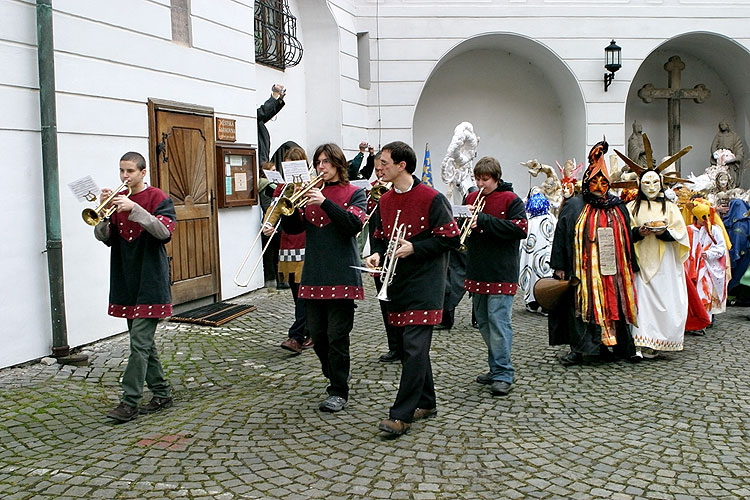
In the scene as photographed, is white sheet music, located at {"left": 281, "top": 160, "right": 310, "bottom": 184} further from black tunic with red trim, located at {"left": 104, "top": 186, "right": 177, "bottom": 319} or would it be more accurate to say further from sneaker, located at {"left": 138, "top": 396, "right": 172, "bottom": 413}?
sneaker, located at {"left": 138, "top": 396, "right": 172, "bottom": 413}

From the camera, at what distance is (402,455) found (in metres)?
4.54

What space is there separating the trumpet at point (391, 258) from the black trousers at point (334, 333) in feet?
1.82

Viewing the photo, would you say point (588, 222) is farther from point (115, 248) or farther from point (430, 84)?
point (430, 84)

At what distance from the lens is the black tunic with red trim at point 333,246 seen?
5355 mm

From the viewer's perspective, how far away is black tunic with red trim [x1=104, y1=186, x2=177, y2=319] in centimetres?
520

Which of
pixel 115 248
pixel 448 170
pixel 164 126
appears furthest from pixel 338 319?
pixel 448 170

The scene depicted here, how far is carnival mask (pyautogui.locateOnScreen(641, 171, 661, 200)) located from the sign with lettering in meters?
5.02

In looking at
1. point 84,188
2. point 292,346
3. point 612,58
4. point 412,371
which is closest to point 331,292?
point 412,371

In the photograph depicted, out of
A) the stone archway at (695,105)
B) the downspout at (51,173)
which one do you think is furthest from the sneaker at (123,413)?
the stone archway at (695,105)

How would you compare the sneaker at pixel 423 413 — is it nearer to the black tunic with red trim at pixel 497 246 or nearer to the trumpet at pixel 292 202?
the black tunic with red trim at pixel 497 246

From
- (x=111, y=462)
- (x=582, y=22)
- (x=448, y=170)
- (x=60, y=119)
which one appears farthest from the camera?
(x=582, y=22)

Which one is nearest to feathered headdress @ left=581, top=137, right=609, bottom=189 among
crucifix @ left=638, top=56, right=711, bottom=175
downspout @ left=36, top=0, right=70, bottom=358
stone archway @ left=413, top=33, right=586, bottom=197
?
downspout @ left=36, top=0, right=70, bottom=358

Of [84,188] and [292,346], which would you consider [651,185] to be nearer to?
[292,346]

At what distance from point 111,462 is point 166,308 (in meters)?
1.16
